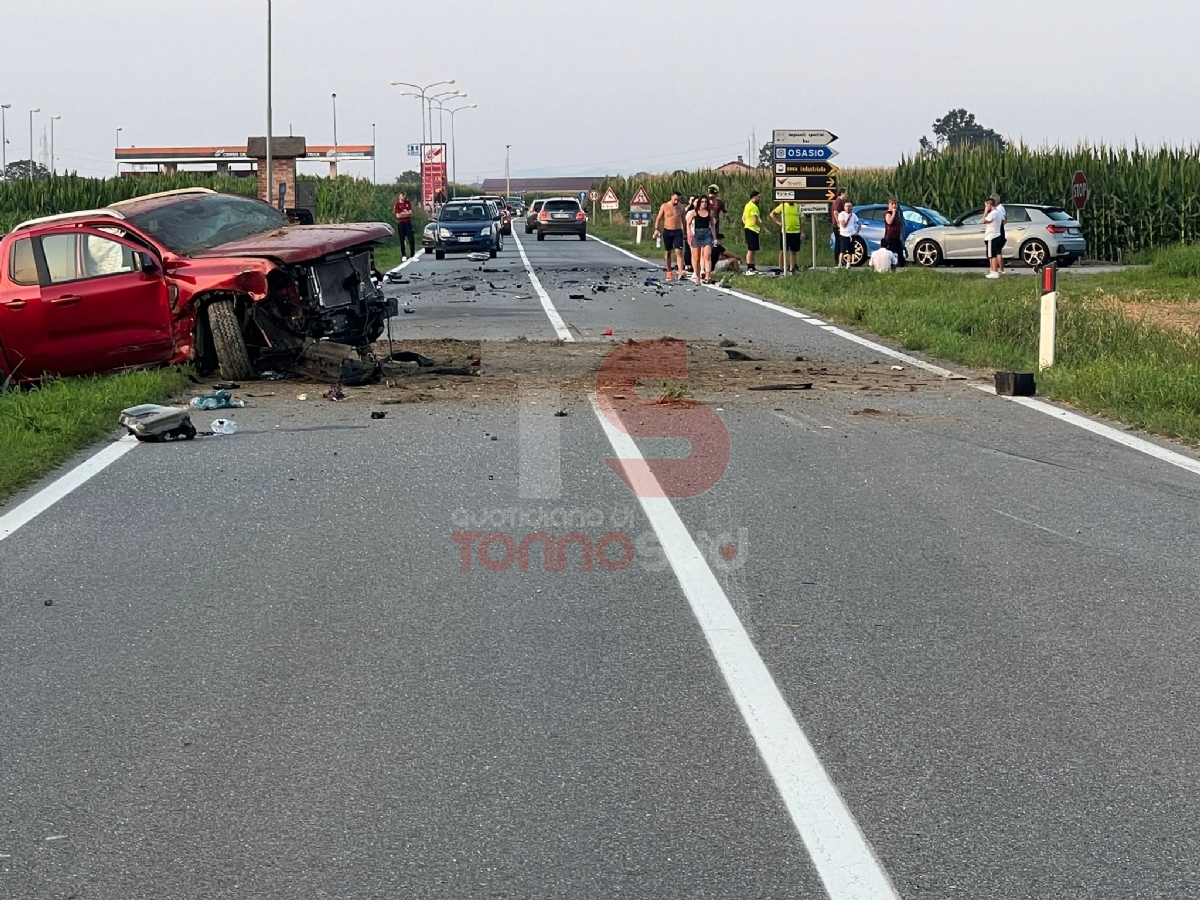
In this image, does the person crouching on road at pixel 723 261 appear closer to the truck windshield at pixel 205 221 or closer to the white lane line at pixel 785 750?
the truck windshield at pixel 205 221

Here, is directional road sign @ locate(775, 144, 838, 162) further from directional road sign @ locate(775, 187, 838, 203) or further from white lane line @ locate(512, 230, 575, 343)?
white lane line @ locate(512, 230, 575, 343)

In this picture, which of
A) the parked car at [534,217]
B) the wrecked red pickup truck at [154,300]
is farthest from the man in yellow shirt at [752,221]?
the parked car at [534,217]

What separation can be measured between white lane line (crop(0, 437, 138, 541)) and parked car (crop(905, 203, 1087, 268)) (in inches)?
1125

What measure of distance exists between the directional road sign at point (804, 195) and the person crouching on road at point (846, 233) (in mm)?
3427

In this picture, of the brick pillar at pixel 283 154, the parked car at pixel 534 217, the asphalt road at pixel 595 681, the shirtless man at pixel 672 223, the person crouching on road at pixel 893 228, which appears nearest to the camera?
the asphalt road at pixel 595 681

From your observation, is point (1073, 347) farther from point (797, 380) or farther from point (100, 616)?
point (100, 616)

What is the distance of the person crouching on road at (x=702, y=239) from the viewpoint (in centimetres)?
3128

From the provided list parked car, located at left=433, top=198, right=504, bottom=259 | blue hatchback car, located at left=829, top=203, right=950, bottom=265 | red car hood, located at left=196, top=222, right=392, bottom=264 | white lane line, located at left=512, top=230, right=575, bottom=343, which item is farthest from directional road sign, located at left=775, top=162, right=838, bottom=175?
red car hood, located at left=196, top=222, right=392, bottom=264

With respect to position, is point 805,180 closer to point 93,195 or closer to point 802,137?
point 802,137

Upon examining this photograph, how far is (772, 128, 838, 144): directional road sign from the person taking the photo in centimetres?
3394

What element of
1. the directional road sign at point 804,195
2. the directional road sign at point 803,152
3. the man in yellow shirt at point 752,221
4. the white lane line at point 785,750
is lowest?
the white lane line at point 785,750

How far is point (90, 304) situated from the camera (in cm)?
1427

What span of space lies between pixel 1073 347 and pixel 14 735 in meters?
13.4

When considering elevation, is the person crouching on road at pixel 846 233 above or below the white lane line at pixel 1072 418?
above
